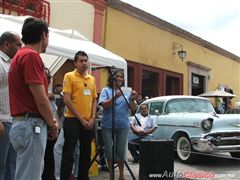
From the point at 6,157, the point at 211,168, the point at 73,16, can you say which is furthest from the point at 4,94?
the point at 73,16

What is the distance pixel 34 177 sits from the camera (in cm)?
302

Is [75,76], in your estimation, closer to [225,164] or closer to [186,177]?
[186,177]

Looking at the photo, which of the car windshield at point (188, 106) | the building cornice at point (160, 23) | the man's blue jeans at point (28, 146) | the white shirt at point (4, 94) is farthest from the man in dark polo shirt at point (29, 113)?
the building cornice at point (160, 23)

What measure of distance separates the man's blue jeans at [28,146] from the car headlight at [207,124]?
5996 mm

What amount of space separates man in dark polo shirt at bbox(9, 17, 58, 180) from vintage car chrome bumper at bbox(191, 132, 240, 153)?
5.75m

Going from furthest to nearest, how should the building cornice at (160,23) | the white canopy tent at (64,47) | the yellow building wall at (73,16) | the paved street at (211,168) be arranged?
the building cornice at (160,23) < the yellow building wall at (73,16) < the paved street at (211,168) < the white canopy tent at (64,47)

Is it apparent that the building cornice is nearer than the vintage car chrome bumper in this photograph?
No

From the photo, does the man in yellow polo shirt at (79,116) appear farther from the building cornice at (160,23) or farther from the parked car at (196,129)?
the building cornice at (160,23)

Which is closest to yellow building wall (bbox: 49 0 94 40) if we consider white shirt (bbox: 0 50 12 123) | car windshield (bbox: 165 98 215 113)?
car windshield (bbox: 165 98 215 113)

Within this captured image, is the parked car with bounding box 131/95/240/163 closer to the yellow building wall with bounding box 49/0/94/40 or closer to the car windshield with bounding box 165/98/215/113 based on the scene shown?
the car windshield with bounding box 165/98/215/113

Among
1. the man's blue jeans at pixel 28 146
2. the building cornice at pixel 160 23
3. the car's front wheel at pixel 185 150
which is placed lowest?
the car's front wheel at pixel 185 150

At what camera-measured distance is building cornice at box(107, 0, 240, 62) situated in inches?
603

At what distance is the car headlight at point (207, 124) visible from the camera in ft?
27.9

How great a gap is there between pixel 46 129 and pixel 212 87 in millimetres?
21770
